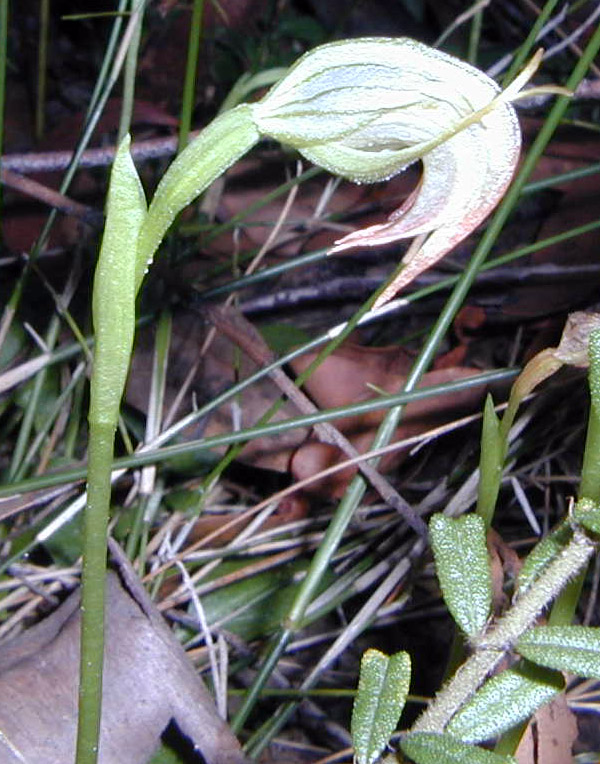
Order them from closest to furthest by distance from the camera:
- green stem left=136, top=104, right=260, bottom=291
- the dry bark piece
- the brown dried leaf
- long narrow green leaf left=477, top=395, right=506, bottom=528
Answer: green stem left=136, top=104, right=260, bottom=291, long narrow green leaf left=477, top=395, right=506, bottom=528, the brown dried leaf, the dry bark piece

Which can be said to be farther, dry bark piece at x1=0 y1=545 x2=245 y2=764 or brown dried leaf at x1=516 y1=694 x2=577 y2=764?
dry bark piece at x1=0 y1=545 x2=245 y2=764

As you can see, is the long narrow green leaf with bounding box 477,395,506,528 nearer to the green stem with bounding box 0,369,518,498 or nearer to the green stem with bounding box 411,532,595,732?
the green stem with bounding box 411,532,595,732

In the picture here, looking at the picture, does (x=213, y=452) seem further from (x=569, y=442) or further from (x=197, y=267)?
(x=569, y=442)

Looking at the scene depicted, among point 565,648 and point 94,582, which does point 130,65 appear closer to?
point 94,582

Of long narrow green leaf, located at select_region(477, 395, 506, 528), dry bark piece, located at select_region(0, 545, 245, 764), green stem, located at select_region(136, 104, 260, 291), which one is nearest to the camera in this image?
green stem, located at select_region(136, 104, 260, 291)

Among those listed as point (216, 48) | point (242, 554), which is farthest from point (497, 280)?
point (216, 48)

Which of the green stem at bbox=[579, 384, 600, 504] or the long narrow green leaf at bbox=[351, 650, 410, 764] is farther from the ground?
the green stem at bbox=[579, 384, 600, 504]

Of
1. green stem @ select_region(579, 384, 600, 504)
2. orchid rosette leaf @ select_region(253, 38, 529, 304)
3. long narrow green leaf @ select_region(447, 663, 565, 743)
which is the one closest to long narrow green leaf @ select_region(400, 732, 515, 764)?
long narrow green leaf @ select_region(447, 663, 565, 743)

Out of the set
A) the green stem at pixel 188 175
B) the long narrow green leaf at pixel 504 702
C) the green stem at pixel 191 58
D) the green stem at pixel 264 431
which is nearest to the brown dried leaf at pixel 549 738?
the long narrow green leaf at pixel 504 702

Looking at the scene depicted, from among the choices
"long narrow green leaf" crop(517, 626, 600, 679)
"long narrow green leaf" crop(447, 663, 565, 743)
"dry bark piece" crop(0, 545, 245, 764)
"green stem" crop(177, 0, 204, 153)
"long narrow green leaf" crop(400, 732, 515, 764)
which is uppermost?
"green stem" crop(177, 0, 204, 153)

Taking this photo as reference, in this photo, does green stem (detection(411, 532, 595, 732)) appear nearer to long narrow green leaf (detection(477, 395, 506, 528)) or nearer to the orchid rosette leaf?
long narrow green leaf (detection(477, 395, 506, 528))
